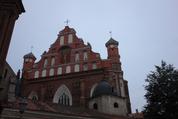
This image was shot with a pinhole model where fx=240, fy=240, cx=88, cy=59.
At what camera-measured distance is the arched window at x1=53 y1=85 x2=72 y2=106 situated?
32.1 meters

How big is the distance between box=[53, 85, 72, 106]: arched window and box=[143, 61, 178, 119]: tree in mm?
13196

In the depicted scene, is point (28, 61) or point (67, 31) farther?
point (67, 31)

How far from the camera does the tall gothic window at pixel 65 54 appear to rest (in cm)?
3516

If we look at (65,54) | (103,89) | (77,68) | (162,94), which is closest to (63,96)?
(77,68)

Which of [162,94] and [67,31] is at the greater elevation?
[67,31]

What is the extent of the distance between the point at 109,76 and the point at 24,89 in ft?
40.6

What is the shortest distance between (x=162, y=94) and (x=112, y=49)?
1516 centimetres

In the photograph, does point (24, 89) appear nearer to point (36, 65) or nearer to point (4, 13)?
point (36, 65)

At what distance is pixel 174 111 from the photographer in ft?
64.2

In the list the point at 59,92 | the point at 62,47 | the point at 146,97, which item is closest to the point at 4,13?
the point at 146,97

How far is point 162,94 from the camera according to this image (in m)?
20.7

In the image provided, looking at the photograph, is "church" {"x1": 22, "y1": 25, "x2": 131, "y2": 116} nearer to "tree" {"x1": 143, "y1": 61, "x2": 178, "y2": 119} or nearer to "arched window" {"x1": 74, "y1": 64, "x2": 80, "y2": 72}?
"arched window" {"x1": 74, "y1": 64, "x2": 80, "y2": 72}

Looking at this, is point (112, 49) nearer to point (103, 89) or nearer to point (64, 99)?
point (103, 89)

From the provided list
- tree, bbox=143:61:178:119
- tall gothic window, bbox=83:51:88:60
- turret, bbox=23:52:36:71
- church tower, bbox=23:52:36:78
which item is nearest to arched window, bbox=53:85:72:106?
tall gothic window, bbox=83:51:88:60
